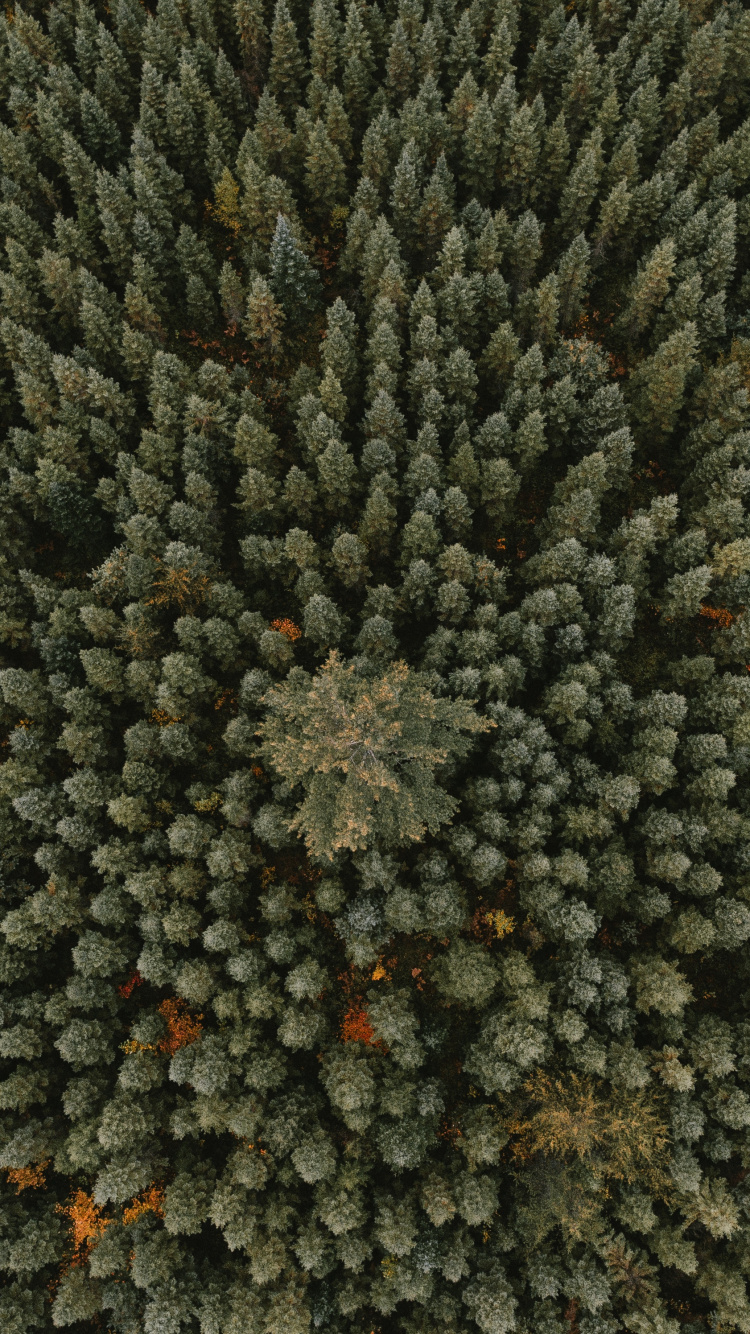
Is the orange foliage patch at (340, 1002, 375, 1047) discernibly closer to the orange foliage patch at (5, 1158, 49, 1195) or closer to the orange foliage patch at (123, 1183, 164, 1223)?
the orange foliage patch at (123, 1183, 164, 1223)

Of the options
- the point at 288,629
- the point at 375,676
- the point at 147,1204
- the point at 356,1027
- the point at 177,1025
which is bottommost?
the point at 147,1204

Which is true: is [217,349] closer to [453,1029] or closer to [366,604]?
[366,604]

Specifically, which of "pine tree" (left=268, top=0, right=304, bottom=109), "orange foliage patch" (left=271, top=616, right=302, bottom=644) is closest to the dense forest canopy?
"pine tree" (left=268, top=0, right=304, bottom=109)

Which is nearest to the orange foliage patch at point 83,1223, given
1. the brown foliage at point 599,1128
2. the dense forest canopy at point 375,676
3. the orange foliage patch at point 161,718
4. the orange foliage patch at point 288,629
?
the dense forest canopy at point 375,676

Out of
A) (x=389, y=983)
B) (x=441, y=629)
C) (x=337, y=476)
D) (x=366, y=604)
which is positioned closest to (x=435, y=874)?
(x=389, y=983)

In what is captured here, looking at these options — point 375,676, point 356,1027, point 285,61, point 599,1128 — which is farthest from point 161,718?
point 285,61

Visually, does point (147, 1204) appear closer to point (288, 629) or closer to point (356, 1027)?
point (356, 1027)
